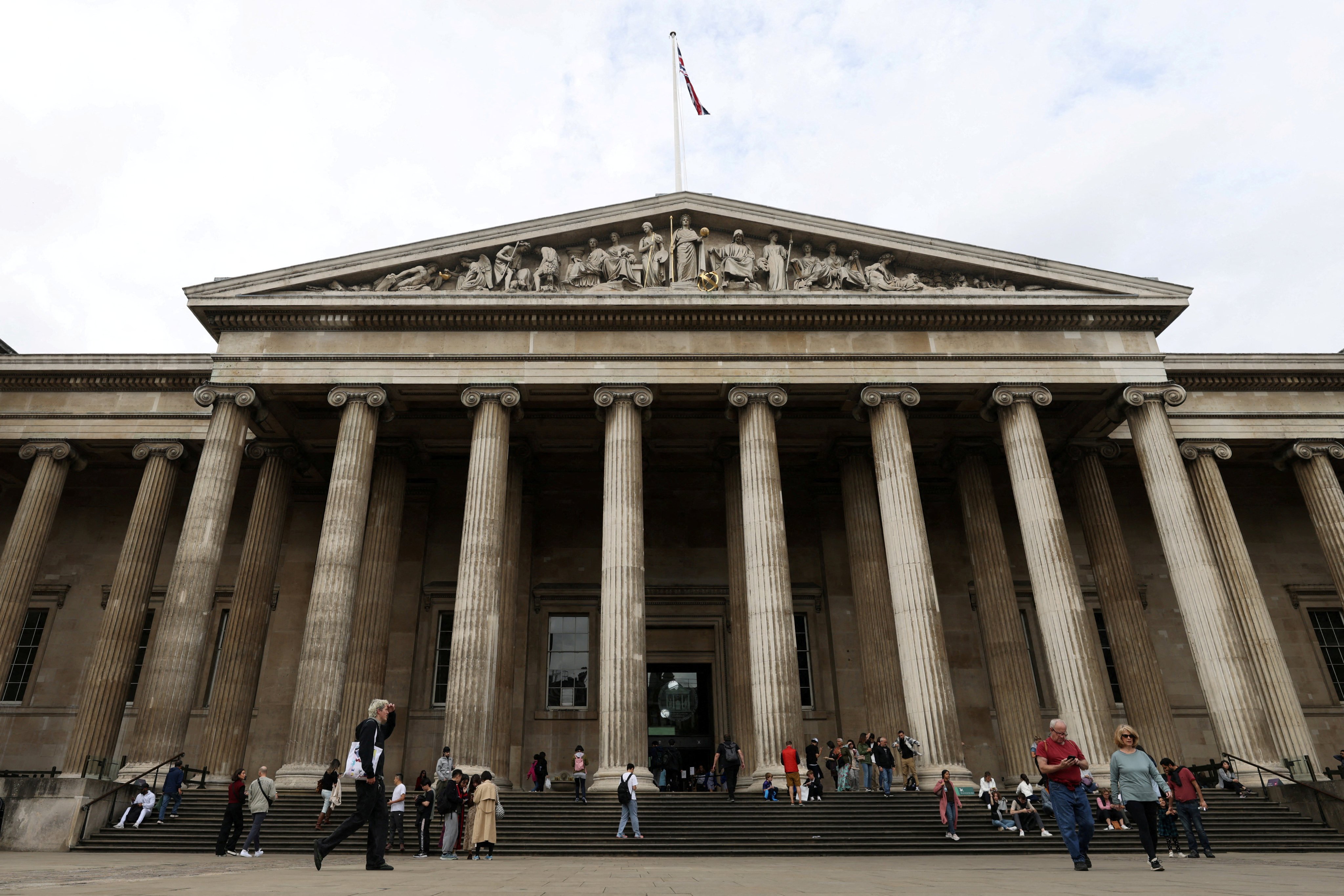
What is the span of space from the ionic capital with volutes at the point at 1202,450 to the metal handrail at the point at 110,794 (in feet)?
87.3

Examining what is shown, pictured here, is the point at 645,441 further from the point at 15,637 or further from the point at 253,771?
the point at 15,637

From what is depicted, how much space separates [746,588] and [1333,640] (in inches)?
787

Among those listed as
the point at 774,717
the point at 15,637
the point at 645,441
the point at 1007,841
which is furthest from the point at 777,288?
the point at 15,637

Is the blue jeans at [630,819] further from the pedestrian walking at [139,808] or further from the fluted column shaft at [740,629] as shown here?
the pedestrian walking at [139,808]

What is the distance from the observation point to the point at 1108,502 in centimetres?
2412

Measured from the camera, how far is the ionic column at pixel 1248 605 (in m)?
20.3

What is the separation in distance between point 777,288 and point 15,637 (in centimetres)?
2224

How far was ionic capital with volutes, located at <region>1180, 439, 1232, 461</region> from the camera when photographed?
24.2m

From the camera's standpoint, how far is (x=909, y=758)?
18766mm

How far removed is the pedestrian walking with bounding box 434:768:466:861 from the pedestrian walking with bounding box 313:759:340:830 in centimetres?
258

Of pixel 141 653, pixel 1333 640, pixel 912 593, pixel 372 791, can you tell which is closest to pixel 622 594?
pixel 912 593

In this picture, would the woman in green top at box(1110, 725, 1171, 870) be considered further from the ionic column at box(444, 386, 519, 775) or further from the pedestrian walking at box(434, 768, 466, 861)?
the ionic column at box(444, 386, 519, 775)

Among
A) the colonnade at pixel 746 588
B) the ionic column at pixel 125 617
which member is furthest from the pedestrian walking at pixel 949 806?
the ionic column at pixel 125 617

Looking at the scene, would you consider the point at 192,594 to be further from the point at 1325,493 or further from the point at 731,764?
the point at 1325,493
